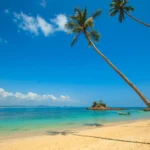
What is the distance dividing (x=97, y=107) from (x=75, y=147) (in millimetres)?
85780

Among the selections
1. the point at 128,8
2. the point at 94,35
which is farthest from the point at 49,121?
the point at 128,8

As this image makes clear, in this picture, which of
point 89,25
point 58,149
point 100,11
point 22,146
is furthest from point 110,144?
point 100,11

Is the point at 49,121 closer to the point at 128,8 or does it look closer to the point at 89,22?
the point at 89,22

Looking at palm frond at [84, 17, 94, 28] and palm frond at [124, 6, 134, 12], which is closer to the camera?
palm frond at [84, 17, 94, 28]


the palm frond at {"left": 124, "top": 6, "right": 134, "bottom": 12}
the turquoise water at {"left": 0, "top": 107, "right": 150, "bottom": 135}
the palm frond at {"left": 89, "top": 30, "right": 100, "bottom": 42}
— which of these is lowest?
the turquoise water at {"left": 0, "top": 107, "right": 150, "bottom": 135}

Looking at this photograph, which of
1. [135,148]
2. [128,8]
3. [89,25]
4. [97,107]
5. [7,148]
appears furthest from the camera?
[97,107]

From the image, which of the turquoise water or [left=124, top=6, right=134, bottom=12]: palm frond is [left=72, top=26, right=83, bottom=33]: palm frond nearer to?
[left=124, top=6, right=134, bottom=12]: palm frond

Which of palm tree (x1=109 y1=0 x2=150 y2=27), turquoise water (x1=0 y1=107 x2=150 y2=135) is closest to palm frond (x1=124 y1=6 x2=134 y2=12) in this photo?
palm tree (x1=109 y1=0 x2=150 y2=27)

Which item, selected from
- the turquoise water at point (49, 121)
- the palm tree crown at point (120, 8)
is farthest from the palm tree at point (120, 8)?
the turquoise water at point (49, 121)

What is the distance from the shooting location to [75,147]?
12.1 meters

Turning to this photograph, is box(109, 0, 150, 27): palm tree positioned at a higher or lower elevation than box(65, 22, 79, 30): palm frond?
higher

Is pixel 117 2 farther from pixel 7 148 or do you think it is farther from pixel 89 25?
pixel 7 148

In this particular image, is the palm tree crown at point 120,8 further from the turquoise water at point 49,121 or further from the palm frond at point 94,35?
the turquoise water at point 49,121

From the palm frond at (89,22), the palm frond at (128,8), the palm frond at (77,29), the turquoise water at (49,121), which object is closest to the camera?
the palm frond at (89,22)
